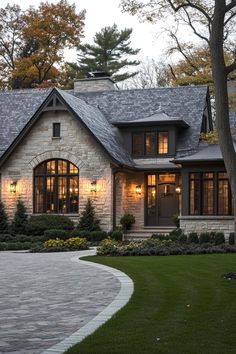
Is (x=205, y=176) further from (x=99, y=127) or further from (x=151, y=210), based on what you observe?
(x=99, y=127)

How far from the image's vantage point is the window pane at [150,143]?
29.1 meters

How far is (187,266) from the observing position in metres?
14.5

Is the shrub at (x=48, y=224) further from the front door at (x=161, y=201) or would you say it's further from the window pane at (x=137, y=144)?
the window pane at (x=137, y=144)

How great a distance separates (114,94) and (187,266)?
19854 millimetres

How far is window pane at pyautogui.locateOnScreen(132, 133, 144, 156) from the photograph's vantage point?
29.5 metres

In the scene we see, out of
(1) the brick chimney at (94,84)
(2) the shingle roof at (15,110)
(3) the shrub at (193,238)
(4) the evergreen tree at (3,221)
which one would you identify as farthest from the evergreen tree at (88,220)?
(1) the brick chimney at (94,84)

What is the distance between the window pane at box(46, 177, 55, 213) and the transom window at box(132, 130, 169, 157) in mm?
4290

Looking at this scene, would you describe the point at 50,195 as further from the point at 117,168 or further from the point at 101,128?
the point at 101,128

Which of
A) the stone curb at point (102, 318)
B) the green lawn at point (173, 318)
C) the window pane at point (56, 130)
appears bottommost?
the stone curb at point (102, 318)

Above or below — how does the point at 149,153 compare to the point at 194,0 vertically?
below

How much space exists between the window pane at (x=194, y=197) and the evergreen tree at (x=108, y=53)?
24048mm

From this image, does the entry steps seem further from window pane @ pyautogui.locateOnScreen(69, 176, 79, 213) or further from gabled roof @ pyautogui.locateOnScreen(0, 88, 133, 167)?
gabled roof @ pyautogui.locateOnScreen(0, 88, 133, 167)

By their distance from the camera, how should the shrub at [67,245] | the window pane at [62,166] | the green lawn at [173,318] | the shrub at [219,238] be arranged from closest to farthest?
the green lawn at [173,318] → the shrub at [67,245] → the shrub at [219,238] → the window pane at [62,166]

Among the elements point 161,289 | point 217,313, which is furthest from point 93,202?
point 217,313
